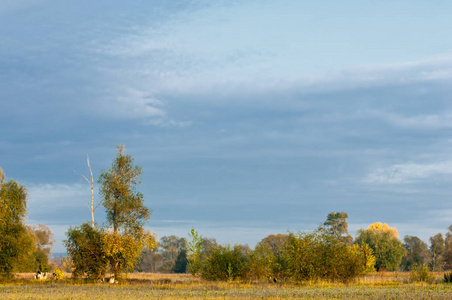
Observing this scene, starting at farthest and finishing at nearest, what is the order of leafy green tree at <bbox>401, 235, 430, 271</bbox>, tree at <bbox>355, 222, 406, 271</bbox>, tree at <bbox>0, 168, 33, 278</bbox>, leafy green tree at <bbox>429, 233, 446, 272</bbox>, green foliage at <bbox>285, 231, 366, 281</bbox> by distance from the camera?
leafy green tree at <bbox>429, 233, 446, 272</bbox> < leafy green tree at <bbox>401, 235, 430, 271</bbox> < tree at <bbox>355, 222, 406, 271</bbox> < tree at <bbox>0, 168, 33, 278</bbox> < green foliage at <bbox>285, 231, 366, 281</bbox>

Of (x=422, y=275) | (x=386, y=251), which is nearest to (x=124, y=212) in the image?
(x=422, y=275)

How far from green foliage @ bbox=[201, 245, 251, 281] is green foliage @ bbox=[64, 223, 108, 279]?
8644 millimetres

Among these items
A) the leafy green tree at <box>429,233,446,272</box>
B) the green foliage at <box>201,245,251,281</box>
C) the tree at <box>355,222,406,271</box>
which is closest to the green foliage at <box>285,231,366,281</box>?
the green foliage at <box>201,245,251,281</box>

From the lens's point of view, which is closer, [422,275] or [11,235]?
[422,275]

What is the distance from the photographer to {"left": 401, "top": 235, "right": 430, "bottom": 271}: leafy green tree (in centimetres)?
10653

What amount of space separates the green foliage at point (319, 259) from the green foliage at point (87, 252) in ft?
49.4

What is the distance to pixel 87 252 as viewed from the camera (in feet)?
126

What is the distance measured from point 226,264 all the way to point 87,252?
11.3m

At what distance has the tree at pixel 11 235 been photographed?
146ft

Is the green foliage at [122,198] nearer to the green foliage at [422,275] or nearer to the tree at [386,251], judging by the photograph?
the green foliage at [422,275]

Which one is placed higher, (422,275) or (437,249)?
(437,249)

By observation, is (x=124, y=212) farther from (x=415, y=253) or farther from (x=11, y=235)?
(x=415, y=253)

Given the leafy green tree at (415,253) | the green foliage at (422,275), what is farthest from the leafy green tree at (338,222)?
the green foliage at (422,275)

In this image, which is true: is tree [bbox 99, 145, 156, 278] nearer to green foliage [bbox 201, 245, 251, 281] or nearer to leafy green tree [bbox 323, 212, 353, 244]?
green foliage [bbox 201, 245, 251, 281]
